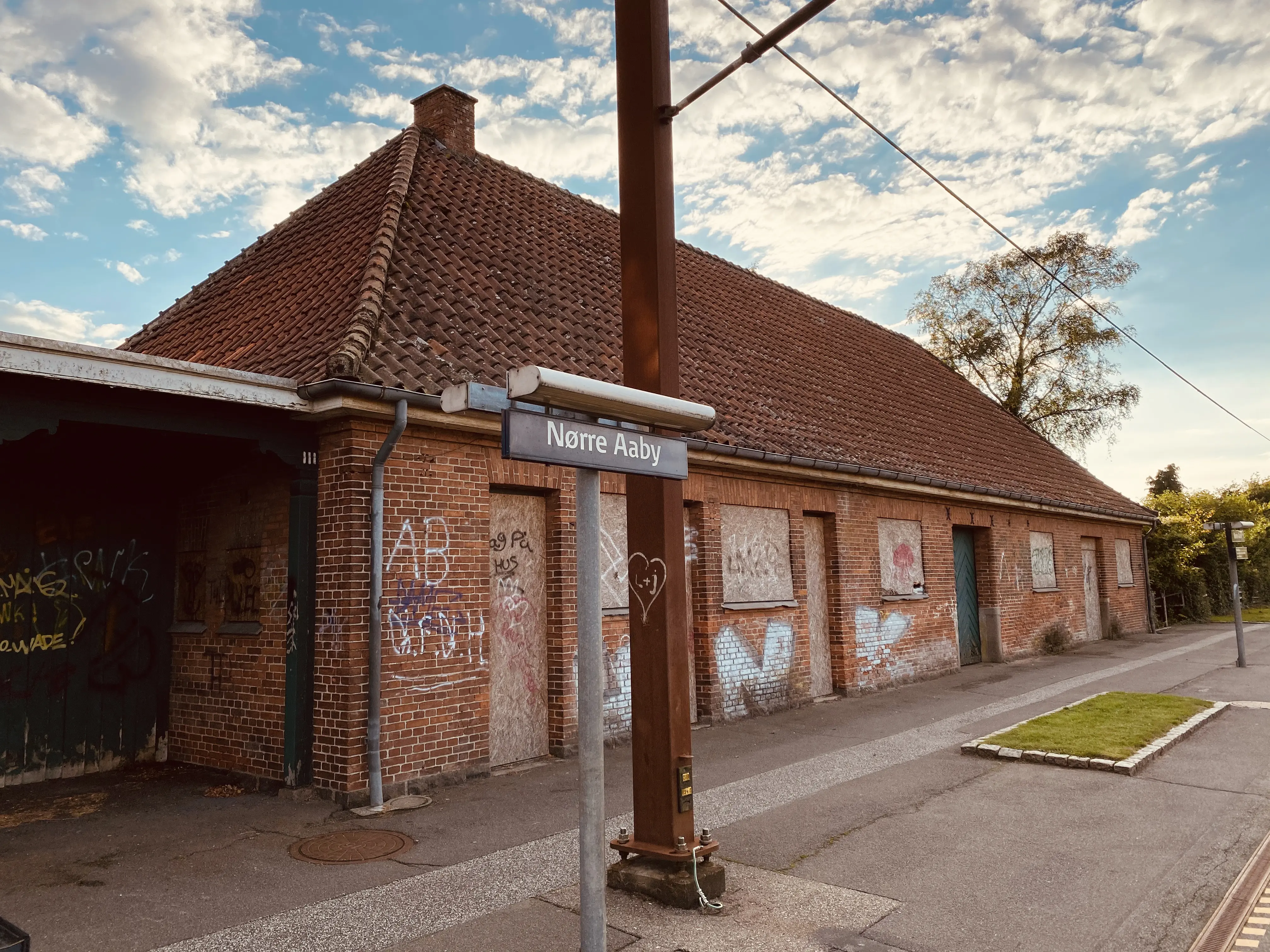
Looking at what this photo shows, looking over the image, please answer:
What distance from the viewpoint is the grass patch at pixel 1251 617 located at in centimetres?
2814

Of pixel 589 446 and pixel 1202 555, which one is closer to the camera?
pixel 589 446

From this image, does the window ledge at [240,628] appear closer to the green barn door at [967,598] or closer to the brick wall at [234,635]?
the brick wall at [234,635]

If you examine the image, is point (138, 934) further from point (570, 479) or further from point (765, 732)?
point (765, 732)

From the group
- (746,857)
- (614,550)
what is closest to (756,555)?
(614,550)

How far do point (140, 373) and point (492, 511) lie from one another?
3.38 m

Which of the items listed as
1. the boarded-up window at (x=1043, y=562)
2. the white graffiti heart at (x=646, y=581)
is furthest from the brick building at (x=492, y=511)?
the white graffiti heart at (x=646, y=581)

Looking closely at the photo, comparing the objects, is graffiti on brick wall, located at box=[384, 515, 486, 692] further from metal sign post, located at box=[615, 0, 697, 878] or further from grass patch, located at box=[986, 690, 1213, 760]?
grass patch, located at box=[986, 690, 1213, 760]

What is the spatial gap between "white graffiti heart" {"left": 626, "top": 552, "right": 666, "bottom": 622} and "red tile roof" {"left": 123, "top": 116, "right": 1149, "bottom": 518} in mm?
3150

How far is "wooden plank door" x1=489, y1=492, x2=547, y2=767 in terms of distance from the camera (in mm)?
8281

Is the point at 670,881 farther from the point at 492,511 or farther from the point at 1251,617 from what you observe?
the point at 1251,617

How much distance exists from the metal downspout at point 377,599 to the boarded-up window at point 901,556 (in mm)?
8619

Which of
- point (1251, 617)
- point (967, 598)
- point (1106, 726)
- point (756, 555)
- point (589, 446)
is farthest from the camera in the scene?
point (1251, 617)

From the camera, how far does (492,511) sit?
8.41 metres

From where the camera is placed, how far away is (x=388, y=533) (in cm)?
726
